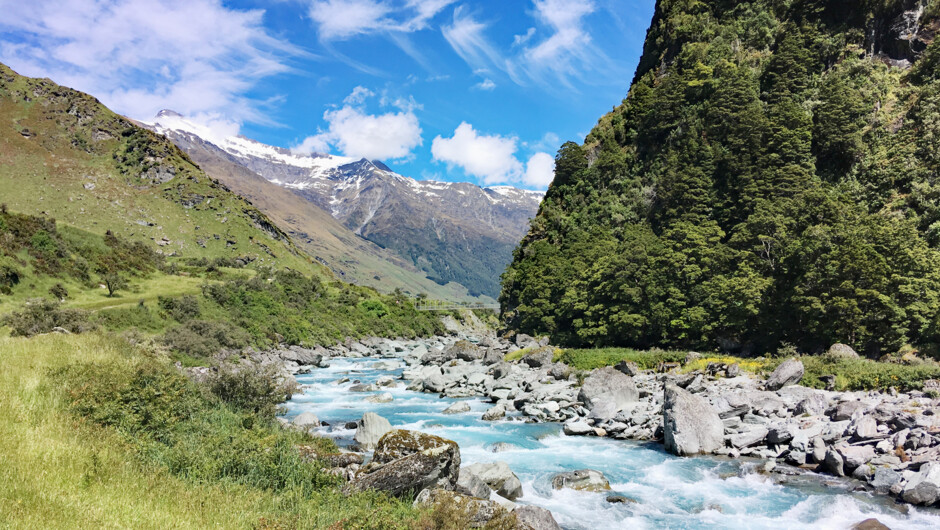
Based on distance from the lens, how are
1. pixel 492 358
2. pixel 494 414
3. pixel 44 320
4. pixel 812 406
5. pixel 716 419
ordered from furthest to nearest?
1. pixel 492 358
2. pixel 44 320
3. pixel 494 414
4. pixel 812 406
5. pixel 716 419

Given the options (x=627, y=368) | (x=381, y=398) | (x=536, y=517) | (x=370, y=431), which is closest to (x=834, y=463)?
(x=536, y=517)

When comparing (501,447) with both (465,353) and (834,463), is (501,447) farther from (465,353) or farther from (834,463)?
(465,353)

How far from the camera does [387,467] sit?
12.7 m

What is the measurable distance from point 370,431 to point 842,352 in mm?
35012

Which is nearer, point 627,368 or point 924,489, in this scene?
point 924,489

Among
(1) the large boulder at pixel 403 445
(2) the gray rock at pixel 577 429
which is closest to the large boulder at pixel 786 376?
(2) the gray rock at pixel 577 429

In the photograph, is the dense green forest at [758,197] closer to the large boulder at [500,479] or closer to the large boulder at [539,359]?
the large boulder at [539,359]

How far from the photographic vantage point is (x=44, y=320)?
33.4m

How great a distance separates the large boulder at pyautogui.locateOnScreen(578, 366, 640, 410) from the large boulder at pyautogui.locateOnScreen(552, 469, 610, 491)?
462 inches

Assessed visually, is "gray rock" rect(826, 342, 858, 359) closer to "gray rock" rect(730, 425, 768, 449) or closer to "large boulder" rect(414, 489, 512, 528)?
"gray rock" rect(730, 425, 768, 449)

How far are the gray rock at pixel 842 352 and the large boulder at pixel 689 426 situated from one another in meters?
18.1

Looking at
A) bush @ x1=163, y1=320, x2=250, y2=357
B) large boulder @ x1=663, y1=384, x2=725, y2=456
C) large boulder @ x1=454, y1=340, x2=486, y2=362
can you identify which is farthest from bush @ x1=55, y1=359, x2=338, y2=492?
large boulder @ x1=454, y1=340, x2=486, y2=362

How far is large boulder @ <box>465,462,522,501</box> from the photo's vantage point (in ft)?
54.8

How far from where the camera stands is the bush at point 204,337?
4053 centimetres
